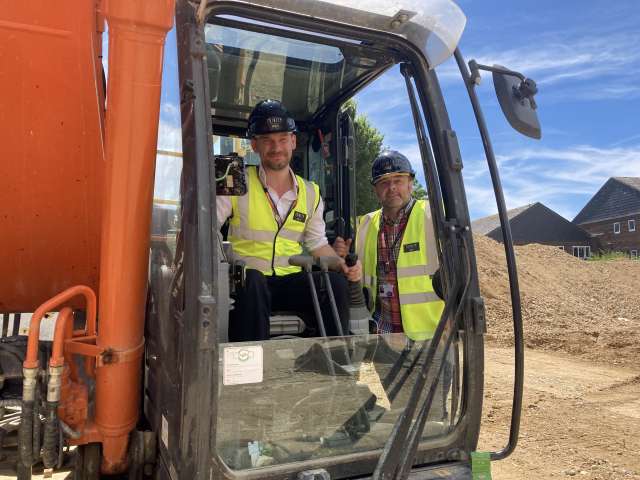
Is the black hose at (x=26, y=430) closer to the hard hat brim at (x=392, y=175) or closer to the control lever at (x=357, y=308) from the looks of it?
the control lever at (x=357, y=308)

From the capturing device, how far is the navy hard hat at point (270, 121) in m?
3.01

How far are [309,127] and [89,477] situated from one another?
8.98 feet

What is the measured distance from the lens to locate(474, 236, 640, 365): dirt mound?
382 inches

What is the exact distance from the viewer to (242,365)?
181 centimetres

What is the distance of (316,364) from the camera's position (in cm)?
198

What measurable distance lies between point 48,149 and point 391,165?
80.4 inches

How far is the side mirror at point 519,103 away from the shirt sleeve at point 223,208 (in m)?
1.36

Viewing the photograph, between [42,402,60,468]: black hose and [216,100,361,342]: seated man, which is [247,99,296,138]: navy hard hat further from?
[42,402,60,468]: black hose

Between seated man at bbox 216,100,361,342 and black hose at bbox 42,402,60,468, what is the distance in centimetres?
95

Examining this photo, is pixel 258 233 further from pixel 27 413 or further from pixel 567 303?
pixel 567 303

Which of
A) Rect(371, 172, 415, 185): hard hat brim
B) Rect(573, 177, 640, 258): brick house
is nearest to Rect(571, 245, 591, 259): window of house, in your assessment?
Rect(573, 177, 640, 258): brick house

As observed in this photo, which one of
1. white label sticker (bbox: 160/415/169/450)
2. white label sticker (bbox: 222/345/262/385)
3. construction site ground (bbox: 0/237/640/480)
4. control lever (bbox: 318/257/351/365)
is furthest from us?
construction site ground (bbox: 0/237/640/480)

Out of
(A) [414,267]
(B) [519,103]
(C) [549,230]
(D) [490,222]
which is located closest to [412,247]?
(A) [414,267]


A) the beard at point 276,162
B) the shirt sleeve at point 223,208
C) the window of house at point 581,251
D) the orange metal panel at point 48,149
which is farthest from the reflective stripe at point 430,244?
the window of house at point 581,251
